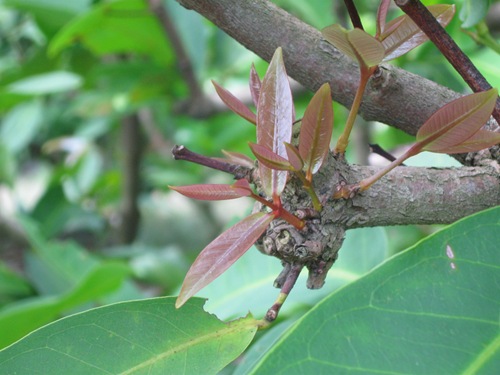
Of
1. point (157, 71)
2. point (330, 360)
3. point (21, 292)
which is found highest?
point (157, 71)

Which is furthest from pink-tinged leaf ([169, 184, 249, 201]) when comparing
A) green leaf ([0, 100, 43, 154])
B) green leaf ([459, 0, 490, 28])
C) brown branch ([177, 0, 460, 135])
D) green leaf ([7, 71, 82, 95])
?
green leaf ([0, 100, 43, 154])

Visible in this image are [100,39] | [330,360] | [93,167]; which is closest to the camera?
[330,360]

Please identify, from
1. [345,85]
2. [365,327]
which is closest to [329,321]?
[365,327]

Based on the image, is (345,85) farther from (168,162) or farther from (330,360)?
(168,162)

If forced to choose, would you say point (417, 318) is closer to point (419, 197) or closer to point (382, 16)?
point (419, 197)

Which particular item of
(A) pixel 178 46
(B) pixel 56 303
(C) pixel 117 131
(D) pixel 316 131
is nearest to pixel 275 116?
(D) pixel 316 131

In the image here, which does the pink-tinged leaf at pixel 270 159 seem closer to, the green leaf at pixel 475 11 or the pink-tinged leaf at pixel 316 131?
the pink-tinged leaf at pixel 316 131
